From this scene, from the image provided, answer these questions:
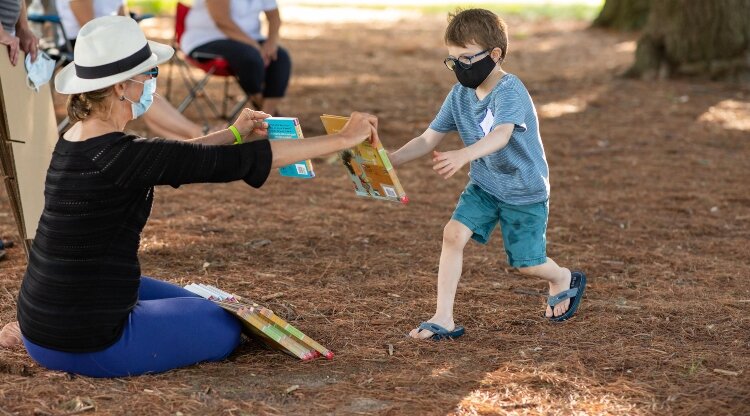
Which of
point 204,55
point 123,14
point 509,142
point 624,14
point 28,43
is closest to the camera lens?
point 509,142

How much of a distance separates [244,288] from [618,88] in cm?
806

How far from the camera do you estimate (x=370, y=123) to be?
13.4 feet

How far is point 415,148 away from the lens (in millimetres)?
4648

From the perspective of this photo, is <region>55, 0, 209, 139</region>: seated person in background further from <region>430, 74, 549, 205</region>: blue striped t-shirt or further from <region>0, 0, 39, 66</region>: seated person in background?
<region>430, 74, 549, 205</region>: blue striped t-shirt

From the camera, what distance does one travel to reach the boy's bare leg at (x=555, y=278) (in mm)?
4754

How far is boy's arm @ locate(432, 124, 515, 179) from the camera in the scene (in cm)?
399

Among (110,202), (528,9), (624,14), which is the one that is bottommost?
(528,9)

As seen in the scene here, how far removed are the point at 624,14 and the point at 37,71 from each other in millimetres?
14784

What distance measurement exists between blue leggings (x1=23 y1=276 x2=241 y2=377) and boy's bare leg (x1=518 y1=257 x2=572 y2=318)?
1430 millimetres

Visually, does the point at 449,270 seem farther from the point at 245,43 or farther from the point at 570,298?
the point at 245,43

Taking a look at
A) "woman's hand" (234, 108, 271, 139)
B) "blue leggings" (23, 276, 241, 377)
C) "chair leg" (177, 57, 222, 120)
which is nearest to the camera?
"blue leggings" (23, 276, 241, 377)

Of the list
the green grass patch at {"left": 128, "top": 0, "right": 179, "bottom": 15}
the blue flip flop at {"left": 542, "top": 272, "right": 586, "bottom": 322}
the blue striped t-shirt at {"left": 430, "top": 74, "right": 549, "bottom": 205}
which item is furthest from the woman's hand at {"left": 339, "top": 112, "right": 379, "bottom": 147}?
the green grass patch at {"left": 128, "top": 0, "right": 179, "bottom": 15}

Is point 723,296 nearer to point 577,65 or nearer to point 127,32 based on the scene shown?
point 127,32

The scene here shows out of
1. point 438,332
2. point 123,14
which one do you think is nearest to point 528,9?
point 123,14
